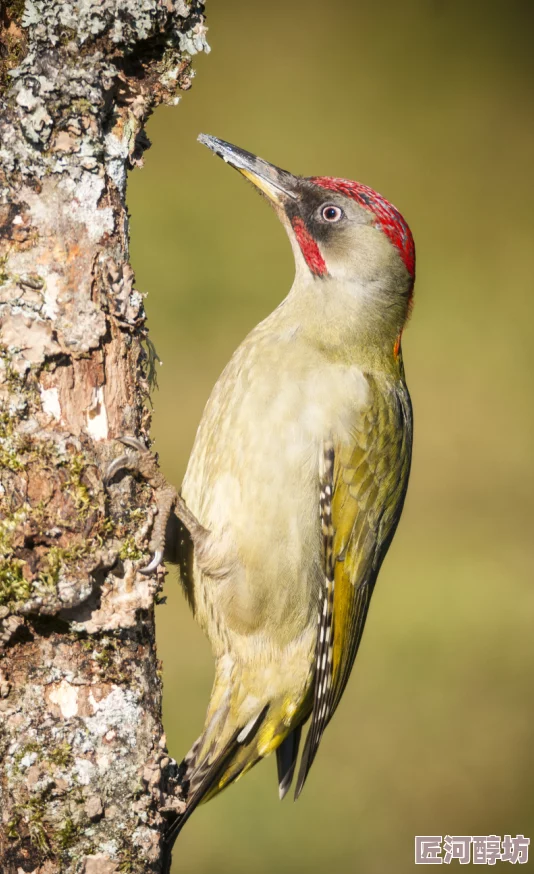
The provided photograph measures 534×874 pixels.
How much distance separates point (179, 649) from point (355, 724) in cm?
87

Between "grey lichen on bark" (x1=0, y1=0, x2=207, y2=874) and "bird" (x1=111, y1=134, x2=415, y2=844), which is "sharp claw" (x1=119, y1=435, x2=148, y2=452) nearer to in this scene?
"grey lichen on bark" (x1=0, y1=0, x2=207, y2=874)

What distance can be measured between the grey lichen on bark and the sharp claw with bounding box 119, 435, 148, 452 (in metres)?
0.02

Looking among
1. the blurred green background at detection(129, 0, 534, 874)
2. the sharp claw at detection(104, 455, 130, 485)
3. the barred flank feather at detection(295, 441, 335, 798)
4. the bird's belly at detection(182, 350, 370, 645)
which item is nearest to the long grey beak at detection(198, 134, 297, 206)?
the bird's belly at detection(182, 350, 370, 645)

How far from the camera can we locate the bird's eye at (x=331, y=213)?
289cm

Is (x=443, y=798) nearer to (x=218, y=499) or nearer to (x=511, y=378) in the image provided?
(x=511, y=378)

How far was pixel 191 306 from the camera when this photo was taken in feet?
16.9

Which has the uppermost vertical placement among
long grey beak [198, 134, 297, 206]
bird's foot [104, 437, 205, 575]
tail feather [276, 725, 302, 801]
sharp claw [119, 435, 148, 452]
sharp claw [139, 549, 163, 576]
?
long grey beak [198, 134, 297, 206]

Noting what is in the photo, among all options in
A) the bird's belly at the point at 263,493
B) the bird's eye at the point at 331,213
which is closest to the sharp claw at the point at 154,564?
the bird's belly at the point at 263,493

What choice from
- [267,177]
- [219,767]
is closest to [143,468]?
[219,767]

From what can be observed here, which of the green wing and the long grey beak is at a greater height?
the long grey beak

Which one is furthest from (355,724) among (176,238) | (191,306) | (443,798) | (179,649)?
(176,238)

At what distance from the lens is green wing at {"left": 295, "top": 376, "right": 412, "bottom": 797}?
2.74 meters

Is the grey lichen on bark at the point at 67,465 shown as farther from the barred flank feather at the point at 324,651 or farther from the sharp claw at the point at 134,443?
the barred flank feather at the point at 324,651

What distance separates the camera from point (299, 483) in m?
2.64
